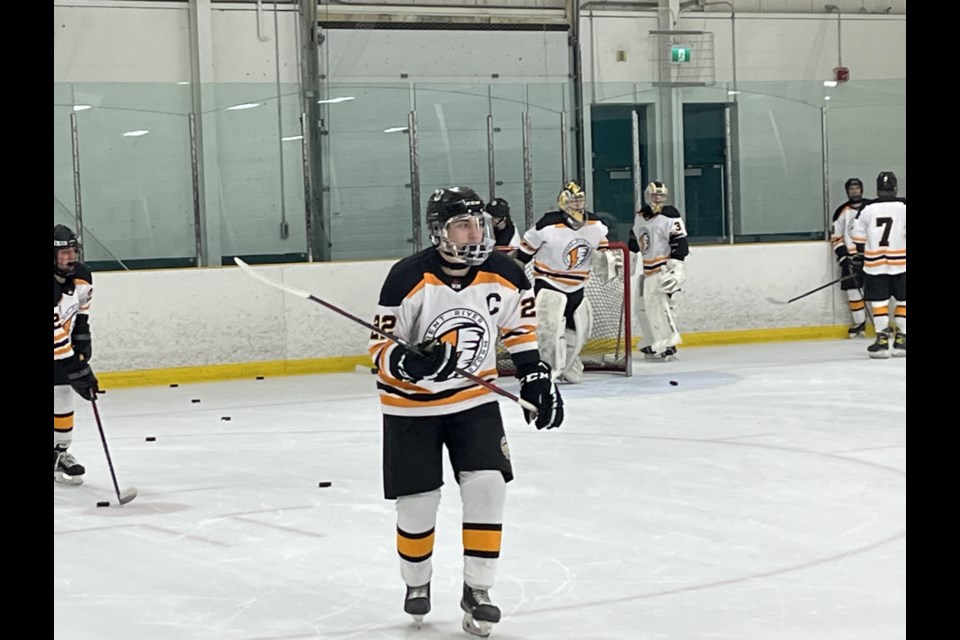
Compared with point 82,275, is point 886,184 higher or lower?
higher

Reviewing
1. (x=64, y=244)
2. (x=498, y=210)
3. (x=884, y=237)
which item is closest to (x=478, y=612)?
(x=64, y=244)

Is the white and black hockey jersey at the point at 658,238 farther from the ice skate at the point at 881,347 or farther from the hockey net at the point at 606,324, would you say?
the ice skate at the point at 881,347

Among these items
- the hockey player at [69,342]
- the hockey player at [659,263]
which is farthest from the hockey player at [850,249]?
the hockey player at [69,342]

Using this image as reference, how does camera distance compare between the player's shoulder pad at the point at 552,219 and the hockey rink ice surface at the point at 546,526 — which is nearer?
the hockey rink ice surface at the point at 546,526

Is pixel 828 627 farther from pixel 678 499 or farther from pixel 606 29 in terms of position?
pixel 606 29

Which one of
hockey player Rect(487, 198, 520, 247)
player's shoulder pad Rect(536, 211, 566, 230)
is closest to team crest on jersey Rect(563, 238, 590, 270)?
player's shoulder pad Rect(536, 211, 566, 230)

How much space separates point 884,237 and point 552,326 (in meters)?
2.41

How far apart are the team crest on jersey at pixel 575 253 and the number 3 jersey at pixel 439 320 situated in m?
4.97

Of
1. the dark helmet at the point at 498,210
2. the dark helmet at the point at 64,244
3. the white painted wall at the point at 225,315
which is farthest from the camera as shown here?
the white painted wall at the point at 225,315

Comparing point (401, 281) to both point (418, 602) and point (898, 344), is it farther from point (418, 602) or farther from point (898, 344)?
point (898, 344)

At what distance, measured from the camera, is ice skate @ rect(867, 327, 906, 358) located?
9320mm

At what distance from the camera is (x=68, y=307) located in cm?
531

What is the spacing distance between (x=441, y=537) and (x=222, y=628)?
1130mm

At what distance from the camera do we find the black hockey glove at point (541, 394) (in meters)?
3.41
